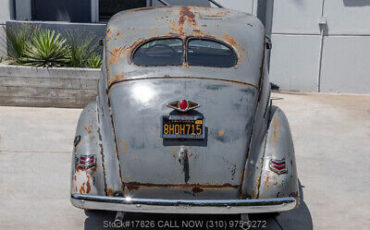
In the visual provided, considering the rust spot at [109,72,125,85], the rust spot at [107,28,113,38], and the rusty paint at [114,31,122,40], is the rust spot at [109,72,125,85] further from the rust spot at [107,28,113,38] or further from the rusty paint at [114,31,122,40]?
the rust spot at [107,28,113,38]

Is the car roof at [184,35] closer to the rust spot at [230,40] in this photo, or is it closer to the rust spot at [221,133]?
the rust spot at [230,40]

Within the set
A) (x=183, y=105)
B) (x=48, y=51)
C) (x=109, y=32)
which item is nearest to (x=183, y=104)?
(x=183, y=105)

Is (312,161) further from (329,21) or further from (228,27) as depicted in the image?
(329,21)

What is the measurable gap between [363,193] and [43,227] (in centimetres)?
359

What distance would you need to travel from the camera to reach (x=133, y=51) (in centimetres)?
561

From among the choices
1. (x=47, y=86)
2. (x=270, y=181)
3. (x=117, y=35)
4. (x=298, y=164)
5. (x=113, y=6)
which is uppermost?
(x=117, y=35)

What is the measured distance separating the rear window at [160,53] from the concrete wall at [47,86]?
381cm

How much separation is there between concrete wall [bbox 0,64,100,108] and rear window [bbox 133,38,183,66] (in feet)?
12.5

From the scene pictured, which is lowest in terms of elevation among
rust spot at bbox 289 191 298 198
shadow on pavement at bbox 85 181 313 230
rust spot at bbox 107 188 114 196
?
shadow on pavement at bbox 85 181 313 230

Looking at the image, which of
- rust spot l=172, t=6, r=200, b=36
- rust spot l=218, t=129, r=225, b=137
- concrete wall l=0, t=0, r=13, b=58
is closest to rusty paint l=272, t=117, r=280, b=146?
rust spot l=218, t=129, r=225, b=137

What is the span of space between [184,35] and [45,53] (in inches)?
177

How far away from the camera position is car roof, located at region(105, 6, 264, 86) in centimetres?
538

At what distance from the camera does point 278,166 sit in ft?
16.2

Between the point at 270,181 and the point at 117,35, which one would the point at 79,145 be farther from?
the point at 270,181
